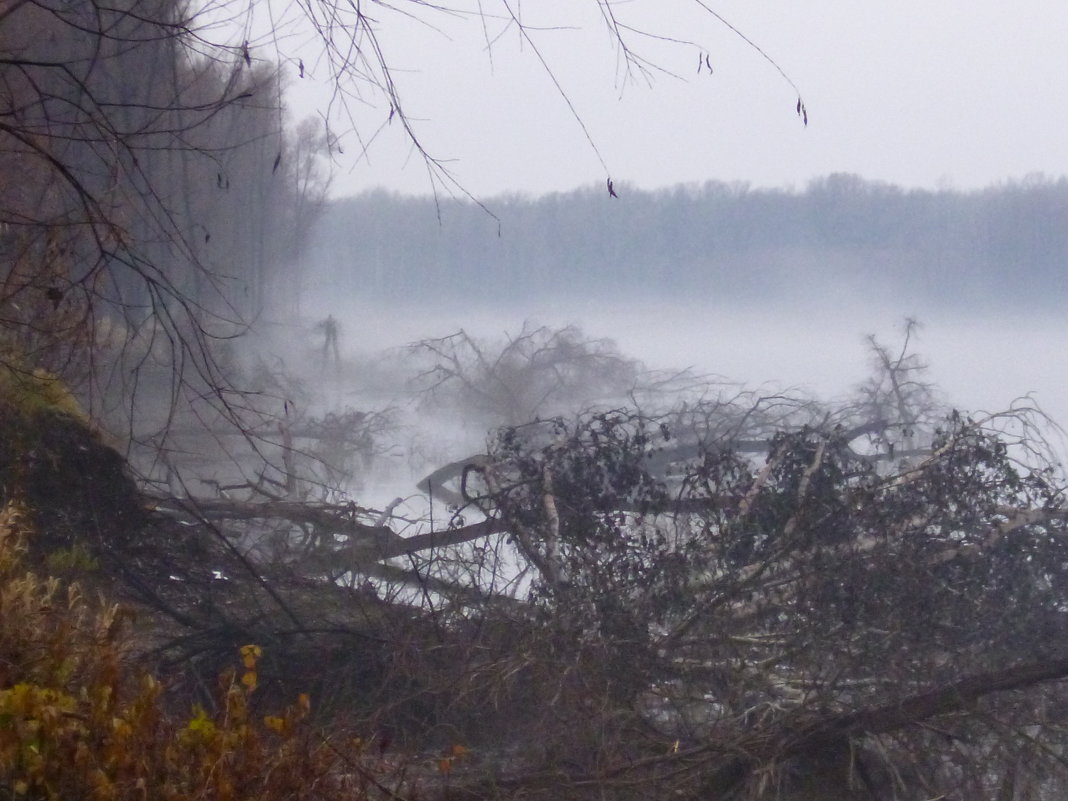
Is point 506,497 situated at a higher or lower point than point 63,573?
higher

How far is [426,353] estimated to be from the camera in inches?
478

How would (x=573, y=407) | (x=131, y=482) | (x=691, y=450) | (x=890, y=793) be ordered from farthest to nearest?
(x=573, y=407)
(x=691, y=450)
(x=131, y=482)
(x=890, y=793)

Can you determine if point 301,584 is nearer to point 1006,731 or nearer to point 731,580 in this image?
point 731,580

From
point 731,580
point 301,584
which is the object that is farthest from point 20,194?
point 731,580

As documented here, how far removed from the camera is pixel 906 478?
5969 millimetres

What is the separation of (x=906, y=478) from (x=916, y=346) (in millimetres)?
4004

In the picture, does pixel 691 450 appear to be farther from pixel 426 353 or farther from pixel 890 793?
pixel 426 353

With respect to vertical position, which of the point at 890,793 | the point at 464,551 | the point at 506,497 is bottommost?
the point at 890,793

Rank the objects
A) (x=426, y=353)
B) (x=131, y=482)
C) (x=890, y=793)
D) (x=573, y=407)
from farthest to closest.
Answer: (x=426, y=353)
(x=573, y=407)
(x=131, y=482)
(x=890, y=793)

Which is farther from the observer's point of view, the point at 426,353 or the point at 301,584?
the point at 426,353

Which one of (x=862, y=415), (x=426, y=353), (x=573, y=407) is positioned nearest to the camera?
(x=862, y=415)

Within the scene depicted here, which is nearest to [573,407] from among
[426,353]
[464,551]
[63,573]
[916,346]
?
[426,353]

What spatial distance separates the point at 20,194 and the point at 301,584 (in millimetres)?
2796

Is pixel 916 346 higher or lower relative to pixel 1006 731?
higher
